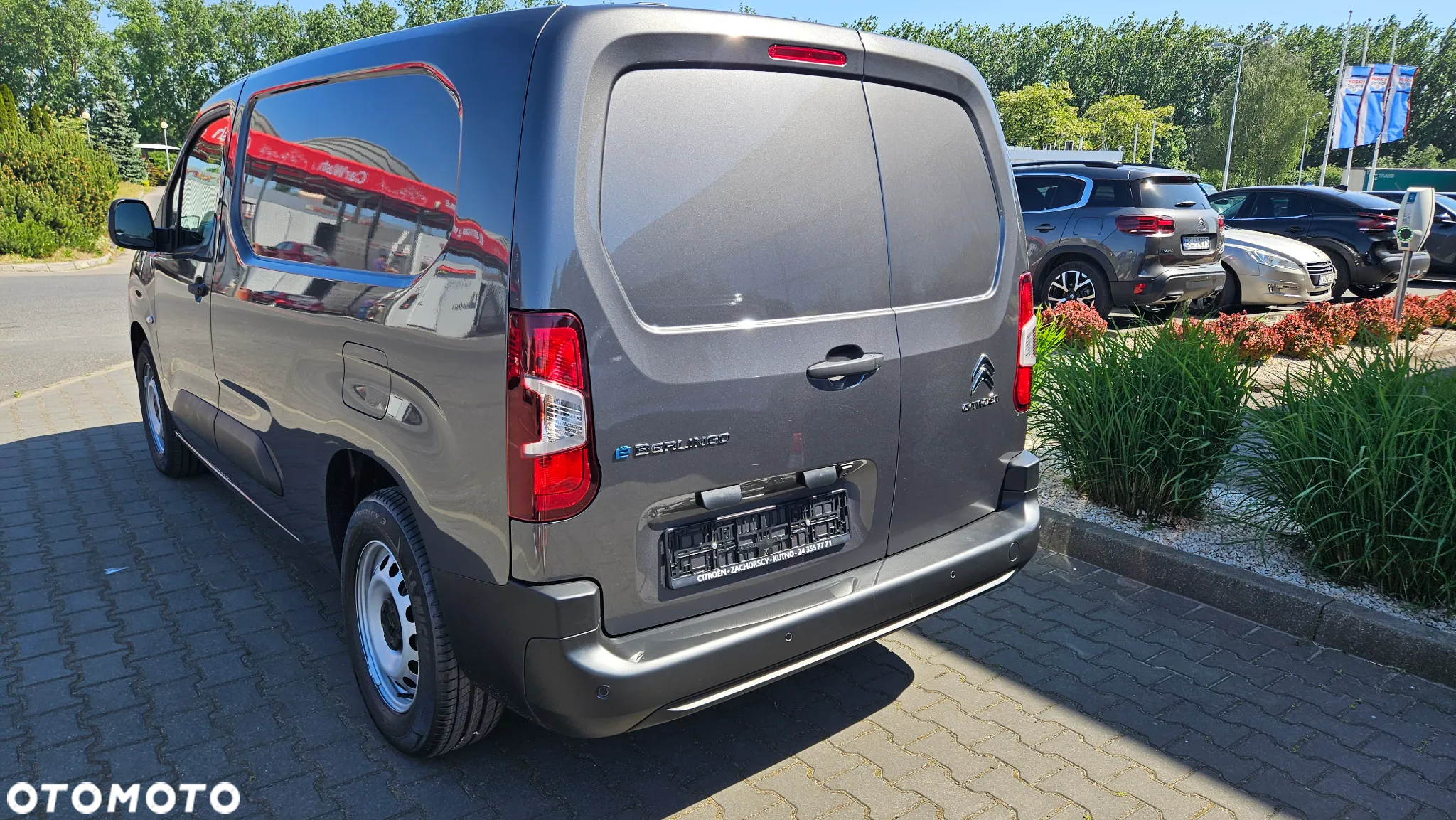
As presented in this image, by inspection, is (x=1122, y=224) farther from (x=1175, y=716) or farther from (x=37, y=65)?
(x=37, y=65)

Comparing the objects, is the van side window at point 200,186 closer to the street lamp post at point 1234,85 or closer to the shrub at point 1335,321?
the shrub at point 1335,321

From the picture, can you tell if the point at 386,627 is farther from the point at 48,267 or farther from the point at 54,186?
the point at 54,186

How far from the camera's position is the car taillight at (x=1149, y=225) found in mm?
10117

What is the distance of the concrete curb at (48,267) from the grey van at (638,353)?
63.9ft

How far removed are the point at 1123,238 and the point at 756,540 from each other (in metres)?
8.88

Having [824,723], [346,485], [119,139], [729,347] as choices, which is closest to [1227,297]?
[824,723]

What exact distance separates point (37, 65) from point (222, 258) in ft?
351

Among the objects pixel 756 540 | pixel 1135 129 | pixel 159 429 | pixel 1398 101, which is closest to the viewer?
pixel 756 540

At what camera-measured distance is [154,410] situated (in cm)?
564

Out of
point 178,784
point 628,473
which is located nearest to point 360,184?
point 628,473

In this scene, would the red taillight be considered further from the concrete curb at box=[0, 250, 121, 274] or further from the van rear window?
the concrete curb at box=[0, 250, 121, 274]

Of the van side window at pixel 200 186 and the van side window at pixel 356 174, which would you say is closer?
the van side window at pixel 356 174

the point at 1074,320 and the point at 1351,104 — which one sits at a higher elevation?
the point at 1351,104

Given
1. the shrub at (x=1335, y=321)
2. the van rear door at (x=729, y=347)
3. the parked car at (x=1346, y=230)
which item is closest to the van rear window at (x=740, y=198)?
the van rear door at (x=729, y=347)
